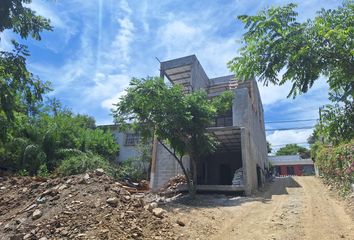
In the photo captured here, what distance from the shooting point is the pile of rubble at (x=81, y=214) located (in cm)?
625

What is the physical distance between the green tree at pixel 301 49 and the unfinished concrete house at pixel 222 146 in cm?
1065

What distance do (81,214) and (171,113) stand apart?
6451 millimetres

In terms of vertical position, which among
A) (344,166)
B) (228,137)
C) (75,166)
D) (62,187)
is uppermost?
(228,137)

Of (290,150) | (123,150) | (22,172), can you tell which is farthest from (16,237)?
(290,150)

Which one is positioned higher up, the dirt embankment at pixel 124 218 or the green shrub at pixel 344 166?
the green shrub at pixel 344 166

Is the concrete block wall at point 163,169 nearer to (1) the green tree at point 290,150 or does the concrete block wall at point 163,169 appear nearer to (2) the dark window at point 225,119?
(2) the dark window at point 225,119

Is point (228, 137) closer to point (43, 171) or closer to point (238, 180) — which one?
point (238, 180)

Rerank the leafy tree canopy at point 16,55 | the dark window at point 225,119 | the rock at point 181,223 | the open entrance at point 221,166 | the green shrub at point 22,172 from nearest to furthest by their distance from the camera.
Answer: the leafy tree canopy at point 16,55 → the rock at point 181,223 → the green shrub at point 22,172 → the dark window at point 225,119 → the open entrance at point 221,166

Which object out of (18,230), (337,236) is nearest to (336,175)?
(337,236)

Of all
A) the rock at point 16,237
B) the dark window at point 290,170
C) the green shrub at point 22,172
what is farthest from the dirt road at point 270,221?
the dark window at point 290,170

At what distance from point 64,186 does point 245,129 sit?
10.3 m

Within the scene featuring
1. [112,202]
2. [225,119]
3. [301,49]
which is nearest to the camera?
[301,49]

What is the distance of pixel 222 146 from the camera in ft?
66.3

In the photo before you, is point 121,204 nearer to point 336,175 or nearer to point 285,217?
point 285,217
